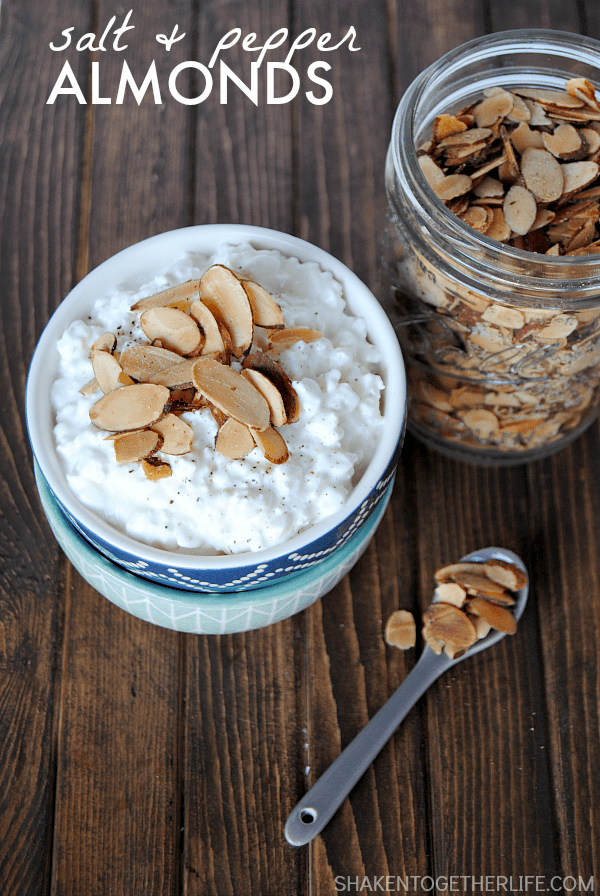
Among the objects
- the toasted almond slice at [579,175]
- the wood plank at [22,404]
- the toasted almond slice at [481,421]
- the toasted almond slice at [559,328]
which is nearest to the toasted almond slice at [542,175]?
the toasted almond slice at [579,175]

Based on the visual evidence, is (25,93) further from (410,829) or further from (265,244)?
(410,829)

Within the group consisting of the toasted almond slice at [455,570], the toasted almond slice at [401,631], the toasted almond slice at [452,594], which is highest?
the toasted almond slice at [455,570]

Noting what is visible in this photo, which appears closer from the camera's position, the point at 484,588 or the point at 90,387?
the point at 90,387

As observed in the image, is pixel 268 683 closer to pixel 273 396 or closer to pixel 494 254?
pixel 273 396

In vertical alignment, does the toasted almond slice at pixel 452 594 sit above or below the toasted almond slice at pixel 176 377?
below

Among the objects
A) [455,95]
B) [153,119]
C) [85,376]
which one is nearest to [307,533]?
[85,376]

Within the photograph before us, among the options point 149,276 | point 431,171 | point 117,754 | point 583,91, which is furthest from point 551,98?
point 117,754

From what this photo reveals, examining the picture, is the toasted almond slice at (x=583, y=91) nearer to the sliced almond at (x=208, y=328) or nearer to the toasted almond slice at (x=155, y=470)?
the sliced almond at (x=208, y=328)
